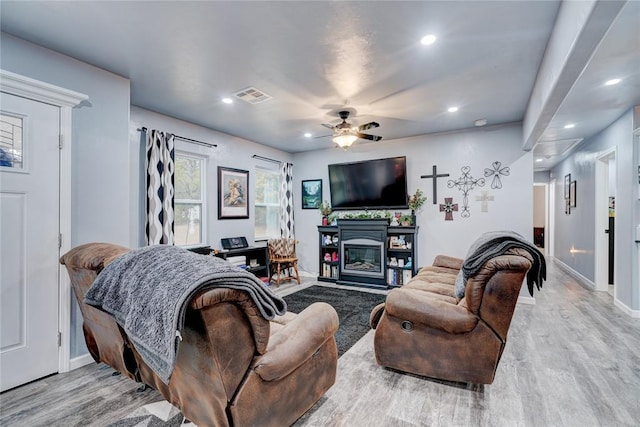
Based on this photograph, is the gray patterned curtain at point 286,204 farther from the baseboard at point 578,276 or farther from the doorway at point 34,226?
the baseboard at point 578,276

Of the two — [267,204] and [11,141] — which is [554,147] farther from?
[11,141]

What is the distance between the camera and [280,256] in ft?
17.1

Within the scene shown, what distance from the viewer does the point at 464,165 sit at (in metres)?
4.66

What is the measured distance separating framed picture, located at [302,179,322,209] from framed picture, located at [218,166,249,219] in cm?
139

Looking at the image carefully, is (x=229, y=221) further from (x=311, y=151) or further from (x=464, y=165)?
(x=464, y=165)

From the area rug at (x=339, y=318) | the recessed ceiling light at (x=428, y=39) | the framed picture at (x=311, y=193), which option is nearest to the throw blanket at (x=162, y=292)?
the area rug at (x=339, y=318)

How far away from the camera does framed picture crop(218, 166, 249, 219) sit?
4.62 metres

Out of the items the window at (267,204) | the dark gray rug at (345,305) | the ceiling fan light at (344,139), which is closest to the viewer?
the dark gray rug at (345,305)

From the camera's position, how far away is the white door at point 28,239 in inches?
82.8

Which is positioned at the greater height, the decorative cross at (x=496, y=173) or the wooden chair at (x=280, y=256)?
the decorative cross at (x=496, y=173)

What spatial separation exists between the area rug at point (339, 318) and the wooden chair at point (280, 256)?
58 centimetres

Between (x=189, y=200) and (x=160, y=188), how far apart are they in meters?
0.63

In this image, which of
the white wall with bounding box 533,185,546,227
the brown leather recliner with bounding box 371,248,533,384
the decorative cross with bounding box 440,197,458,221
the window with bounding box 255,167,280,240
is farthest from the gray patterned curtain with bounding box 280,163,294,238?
the white wall with bounding box 533,185,546,227

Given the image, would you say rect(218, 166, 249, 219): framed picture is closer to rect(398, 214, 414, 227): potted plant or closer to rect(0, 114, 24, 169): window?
rect(0, 114, 24, 169): window
